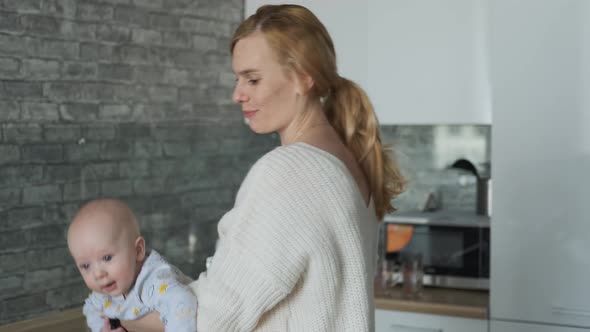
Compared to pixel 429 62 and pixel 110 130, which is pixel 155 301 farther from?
pixel 429 62

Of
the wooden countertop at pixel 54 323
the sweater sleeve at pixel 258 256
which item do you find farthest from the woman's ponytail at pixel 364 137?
the wooden countertop at pixel 54 323

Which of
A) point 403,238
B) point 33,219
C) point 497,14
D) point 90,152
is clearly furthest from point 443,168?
point 33,219

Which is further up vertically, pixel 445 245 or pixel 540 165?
pixel 540 165

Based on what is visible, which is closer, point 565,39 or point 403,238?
point 565,39

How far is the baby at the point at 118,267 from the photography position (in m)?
1.69

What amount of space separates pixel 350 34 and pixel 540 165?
2.98 ft

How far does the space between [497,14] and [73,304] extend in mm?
1769

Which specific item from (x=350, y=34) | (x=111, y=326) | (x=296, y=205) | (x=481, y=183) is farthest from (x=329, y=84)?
(x=481, y=183)

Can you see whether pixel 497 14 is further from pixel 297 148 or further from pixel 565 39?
pixel 297 148

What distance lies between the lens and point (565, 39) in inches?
116

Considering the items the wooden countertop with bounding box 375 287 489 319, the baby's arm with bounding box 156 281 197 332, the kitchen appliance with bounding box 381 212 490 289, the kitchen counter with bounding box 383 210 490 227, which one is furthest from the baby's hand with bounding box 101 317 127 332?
the kitchen appliance with bounding box 381 212 490 289

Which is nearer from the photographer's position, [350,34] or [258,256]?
[258,256]

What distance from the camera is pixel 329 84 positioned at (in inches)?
65.3

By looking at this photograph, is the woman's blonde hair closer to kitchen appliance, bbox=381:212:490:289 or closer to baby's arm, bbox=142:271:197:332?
baby's arm, bbox=142:271:197:332
